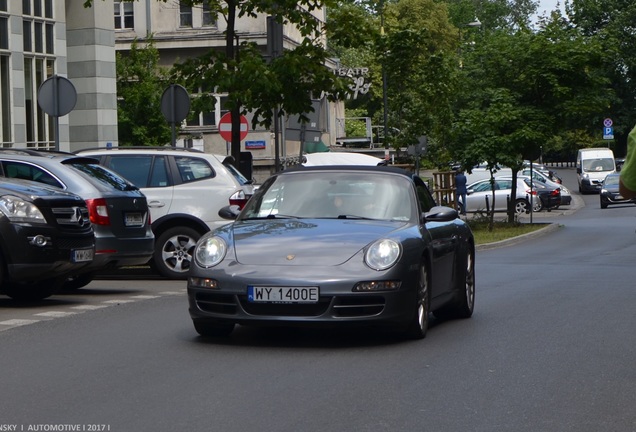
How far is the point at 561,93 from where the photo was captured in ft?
133

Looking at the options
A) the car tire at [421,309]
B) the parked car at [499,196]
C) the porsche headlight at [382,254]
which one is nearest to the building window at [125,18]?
the parked car at [499,196]

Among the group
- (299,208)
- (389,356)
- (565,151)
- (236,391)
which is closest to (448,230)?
(299,208)

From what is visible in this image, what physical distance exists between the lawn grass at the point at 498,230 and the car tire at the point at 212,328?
21.8m

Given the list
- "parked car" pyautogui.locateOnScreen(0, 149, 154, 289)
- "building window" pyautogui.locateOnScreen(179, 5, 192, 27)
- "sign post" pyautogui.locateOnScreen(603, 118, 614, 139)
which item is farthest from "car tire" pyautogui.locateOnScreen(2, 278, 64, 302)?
"sign post" pyautogui.locateOnScreen(603, 118, 614, 139)

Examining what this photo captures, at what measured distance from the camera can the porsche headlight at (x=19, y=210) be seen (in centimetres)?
1366

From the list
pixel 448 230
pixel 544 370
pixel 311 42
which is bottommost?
pixel 544 370

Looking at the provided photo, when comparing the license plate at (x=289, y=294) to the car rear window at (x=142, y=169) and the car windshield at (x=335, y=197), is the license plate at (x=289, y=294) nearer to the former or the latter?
the car windshield at (x=335, y=197)

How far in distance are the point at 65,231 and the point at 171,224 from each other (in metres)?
4.55

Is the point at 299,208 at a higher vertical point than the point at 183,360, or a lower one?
higher

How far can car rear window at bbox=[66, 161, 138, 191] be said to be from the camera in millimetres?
16172

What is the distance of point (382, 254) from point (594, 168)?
6979 cm

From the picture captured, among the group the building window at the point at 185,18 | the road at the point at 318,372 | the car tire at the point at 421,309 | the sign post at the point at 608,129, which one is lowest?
the road at the point at 318,372

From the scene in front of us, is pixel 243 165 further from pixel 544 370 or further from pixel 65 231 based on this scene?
pixel 544 370

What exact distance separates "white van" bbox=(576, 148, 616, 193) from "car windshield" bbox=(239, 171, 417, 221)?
66931 millimetres
